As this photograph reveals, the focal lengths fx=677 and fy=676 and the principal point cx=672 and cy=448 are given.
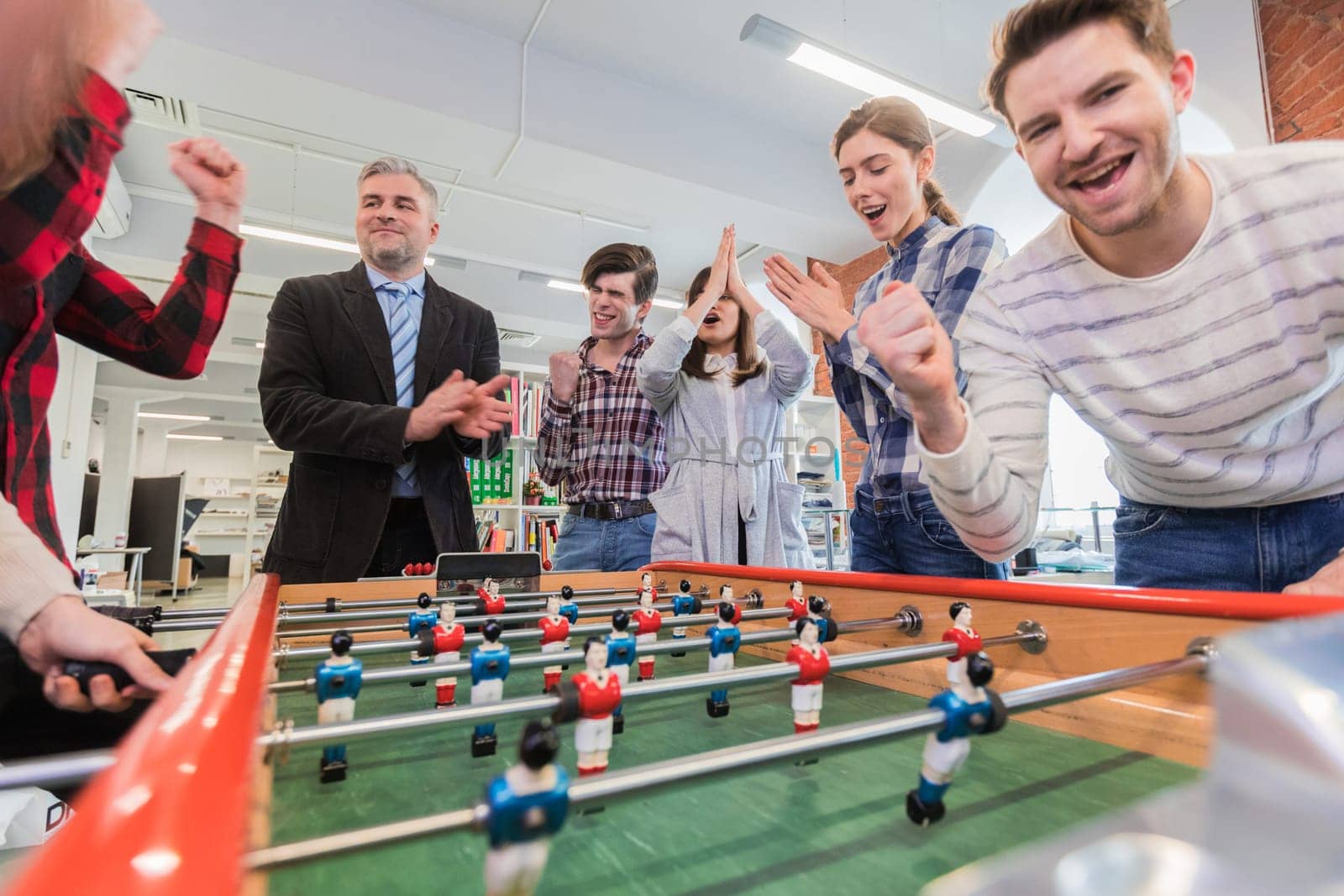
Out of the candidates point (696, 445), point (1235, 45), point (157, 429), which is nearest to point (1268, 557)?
point (696, 445)

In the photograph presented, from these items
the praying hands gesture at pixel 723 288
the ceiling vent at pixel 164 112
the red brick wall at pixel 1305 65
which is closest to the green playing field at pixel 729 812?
the praying hands gesture at pixel 723 288

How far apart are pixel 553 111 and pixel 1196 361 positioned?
344cm

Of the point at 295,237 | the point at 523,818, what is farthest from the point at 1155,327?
the point at 295,237

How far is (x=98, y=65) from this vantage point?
78cm

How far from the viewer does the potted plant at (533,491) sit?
4.50 meters

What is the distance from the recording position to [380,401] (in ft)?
5.45

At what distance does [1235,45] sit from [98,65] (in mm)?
4160

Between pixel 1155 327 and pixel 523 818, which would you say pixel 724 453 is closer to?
pixel 1155 327

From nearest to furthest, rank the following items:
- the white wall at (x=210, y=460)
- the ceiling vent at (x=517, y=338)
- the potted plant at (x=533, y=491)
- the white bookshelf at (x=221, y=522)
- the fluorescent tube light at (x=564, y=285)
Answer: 1. the potted plant at (x=533, y=491)
2. the fluorescent tube light at (x=564, y=285)
3. the ceiling vent at (x=517, y=338)
4. the white bookshelf at (x=221, y=522)
5. the white wall at (x=210, y=460)

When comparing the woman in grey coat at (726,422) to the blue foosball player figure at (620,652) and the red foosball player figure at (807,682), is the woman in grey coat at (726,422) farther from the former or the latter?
the red foosball player figure at (807,682)

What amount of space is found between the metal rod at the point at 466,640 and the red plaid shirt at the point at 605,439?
93cm

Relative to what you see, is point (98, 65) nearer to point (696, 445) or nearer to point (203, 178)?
point (203, 178)

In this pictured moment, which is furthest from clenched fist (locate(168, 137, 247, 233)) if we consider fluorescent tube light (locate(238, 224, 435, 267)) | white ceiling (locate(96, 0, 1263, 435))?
fluorescent tube light (locate(238, 224, 435, 267))

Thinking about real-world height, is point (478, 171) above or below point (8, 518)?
above
